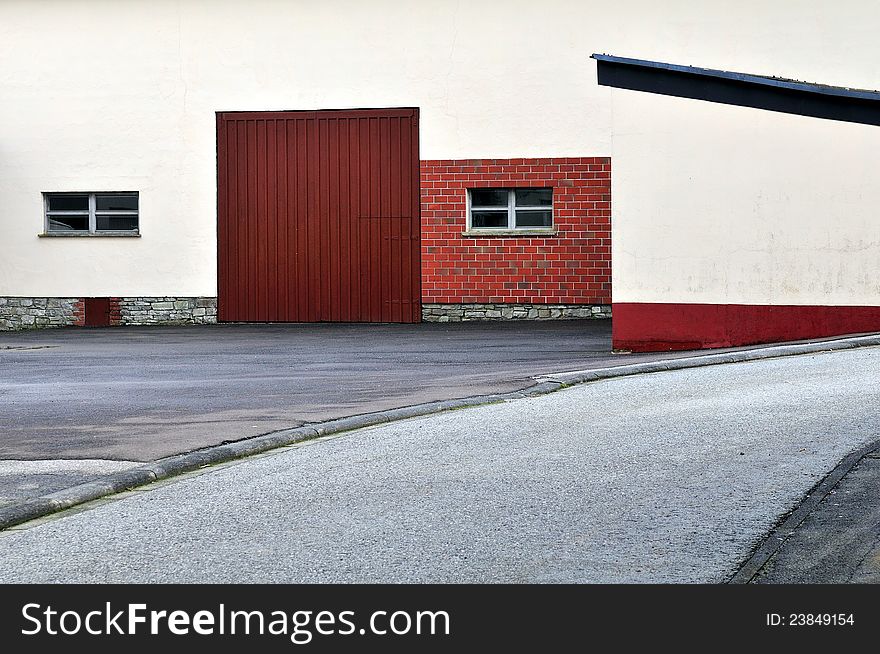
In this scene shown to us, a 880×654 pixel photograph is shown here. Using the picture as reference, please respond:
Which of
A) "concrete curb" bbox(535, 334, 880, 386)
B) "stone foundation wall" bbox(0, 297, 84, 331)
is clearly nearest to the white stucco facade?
"stone foundation wall" bbox(0, 297, 84, 331)

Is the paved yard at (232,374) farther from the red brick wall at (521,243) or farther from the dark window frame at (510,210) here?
the dark window frame at (510,210)

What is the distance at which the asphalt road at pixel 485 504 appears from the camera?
568 centimetres

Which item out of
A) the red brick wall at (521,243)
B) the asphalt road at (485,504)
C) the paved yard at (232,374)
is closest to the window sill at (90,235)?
the paved yard at (232,374)

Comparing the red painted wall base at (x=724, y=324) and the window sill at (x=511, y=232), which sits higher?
the window sill at (x=511, y=232)

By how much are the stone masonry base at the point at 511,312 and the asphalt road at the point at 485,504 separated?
1414 cm

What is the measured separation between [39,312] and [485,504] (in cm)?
2182

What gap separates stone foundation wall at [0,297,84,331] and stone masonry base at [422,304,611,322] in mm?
7013

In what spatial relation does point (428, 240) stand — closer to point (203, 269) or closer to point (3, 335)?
point (203, 269)

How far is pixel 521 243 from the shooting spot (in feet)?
83.7

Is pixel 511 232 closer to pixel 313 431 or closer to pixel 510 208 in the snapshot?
pixel 510 208

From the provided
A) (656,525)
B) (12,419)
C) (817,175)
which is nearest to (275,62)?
(817,175)

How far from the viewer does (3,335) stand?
25312 millimetres

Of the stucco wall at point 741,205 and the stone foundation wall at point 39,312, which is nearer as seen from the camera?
the stucco wall at point 741,205

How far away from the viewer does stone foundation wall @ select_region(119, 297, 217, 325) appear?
2673 cm
